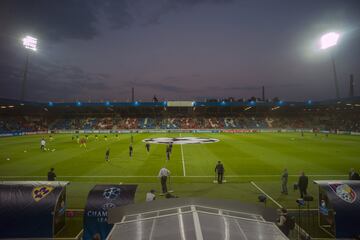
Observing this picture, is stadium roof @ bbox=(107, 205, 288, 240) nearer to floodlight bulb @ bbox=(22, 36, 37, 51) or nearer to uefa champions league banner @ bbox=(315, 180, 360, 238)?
uefa champions league banner @ bbox=(315, 180, 360, 238)

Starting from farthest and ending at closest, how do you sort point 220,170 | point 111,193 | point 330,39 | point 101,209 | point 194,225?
→ point 330,39 < point 220,170 < point 111,193 < point 101,209 < point 194,225

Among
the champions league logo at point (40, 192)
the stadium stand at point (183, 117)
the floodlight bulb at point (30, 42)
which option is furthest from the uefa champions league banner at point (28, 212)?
the stadium stand at point (183, 117)

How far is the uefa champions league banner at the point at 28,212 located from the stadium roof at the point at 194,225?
21.5 feet

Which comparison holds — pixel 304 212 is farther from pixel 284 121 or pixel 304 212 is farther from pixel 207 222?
pixel 284 121

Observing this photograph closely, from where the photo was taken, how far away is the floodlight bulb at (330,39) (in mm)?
52237

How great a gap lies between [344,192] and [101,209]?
10.0m

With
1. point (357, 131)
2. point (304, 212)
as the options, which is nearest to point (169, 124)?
point (357, 131)

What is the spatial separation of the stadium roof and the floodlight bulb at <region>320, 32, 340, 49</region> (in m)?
58.4

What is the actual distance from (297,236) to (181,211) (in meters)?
7.57

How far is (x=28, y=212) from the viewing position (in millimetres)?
10477

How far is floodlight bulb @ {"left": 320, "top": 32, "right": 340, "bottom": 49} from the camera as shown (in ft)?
171

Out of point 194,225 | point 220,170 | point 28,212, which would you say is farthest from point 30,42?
point 194,225

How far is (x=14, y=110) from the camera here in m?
76.9

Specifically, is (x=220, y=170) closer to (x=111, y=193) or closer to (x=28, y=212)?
(x=111, y=193)
